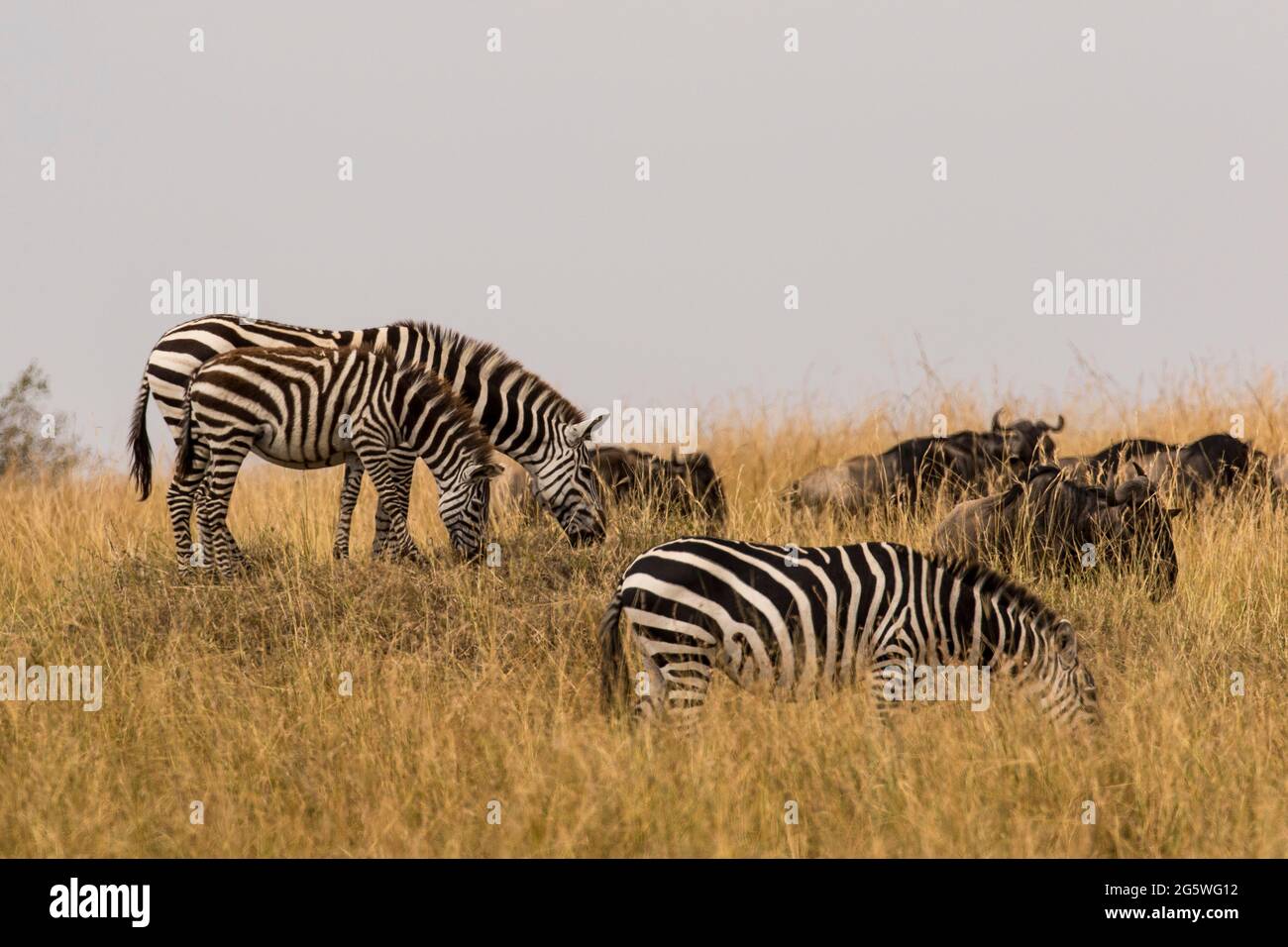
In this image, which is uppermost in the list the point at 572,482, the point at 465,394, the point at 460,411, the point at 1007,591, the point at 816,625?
the point at 465,394

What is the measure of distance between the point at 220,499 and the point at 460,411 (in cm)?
172

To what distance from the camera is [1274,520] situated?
469 inches

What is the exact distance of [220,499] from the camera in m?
9.63

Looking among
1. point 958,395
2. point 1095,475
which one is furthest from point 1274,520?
point 958,395

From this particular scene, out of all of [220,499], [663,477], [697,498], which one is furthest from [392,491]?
[697,498]

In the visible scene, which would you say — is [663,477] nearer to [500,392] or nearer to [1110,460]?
[500,392]

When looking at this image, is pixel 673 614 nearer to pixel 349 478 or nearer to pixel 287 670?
pixel 287 670

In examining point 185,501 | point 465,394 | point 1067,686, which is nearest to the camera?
point 1067,686

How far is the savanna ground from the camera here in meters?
5.45

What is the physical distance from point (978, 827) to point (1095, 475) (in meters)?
7.82

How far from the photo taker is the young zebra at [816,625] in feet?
20.9

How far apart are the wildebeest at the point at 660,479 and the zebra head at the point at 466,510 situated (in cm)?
209

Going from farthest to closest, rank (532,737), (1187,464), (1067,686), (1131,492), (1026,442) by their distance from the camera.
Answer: (1026,442)
(1187,464)
(1131,492)
(1067,686)
(532,737)

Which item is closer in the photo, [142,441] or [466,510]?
[466,510]
